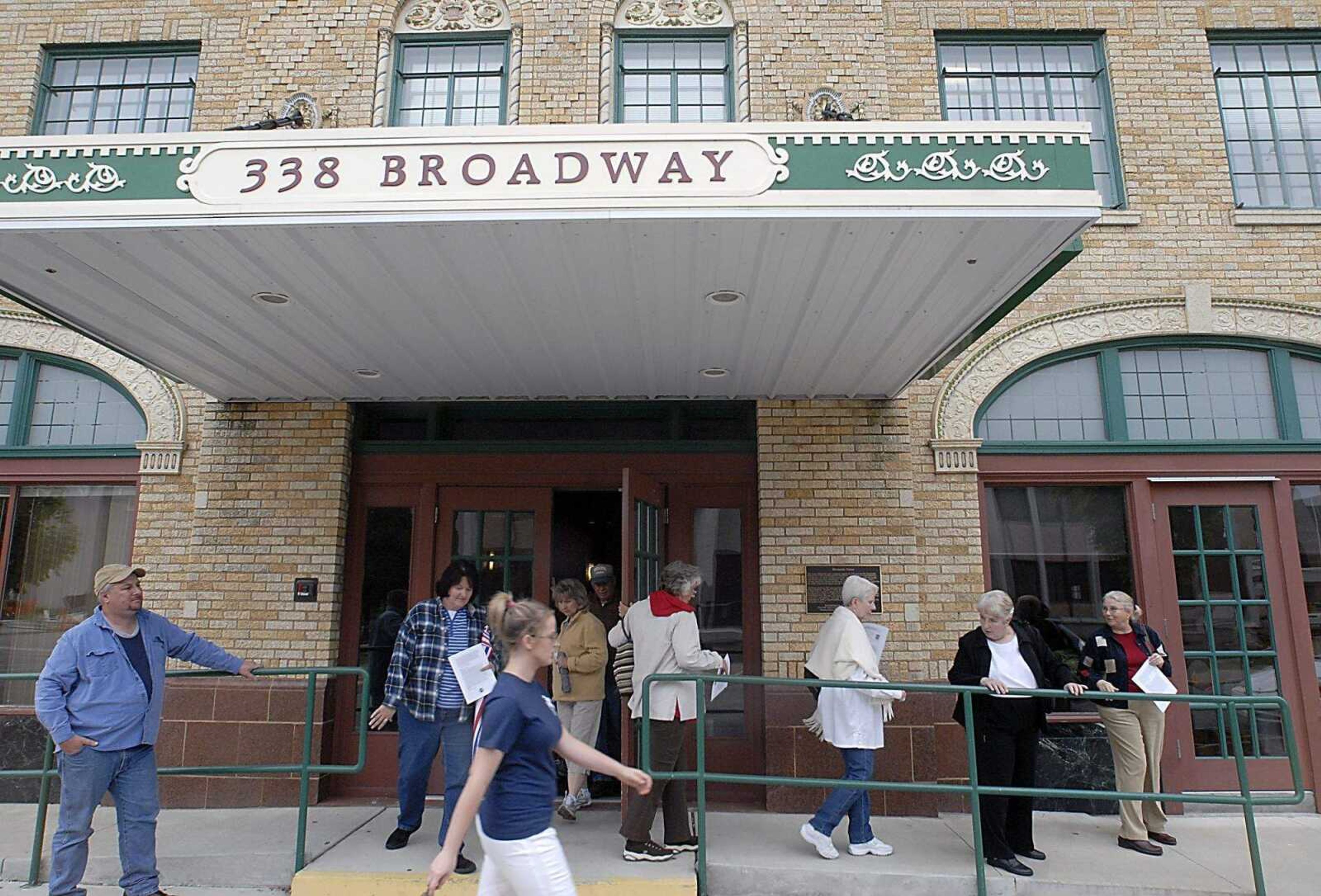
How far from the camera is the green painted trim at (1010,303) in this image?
196 inches

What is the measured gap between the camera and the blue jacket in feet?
14.7

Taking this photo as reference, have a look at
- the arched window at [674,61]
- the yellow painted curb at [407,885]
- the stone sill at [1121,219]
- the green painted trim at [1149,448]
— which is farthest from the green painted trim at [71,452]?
the stone sill at [1121,219]

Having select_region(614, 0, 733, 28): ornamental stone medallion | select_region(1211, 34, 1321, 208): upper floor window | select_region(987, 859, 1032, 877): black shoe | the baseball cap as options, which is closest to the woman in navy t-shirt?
the baseball cap

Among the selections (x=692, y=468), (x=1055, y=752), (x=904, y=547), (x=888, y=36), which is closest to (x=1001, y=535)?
(x=904, y=547)

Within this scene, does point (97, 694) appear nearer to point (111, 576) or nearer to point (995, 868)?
point (111, 576)

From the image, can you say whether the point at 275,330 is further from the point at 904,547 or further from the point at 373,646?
the point at 904,547

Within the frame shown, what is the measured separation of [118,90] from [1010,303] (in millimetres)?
8159

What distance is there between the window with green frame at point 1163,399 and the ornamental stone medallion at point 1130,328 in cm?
10

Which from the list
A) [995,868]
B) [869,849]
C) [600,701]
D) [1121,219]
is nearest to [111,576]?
[600,701]

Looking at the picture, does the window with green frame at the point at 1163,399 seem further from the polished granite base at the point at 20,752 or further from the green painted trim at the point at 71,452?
the polished granite base at the point at 20,752

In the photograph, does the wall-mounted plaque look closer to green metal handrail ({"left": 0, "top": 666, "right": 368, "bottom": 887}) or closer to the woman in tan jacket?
the woman in tan jacket

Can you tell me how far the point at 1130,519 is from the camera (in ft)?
24.5

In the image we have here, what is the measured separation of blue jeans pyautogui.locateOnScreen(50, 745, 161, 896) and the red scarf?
9.26ft

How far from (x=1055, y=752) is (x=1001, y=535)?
1709mm
